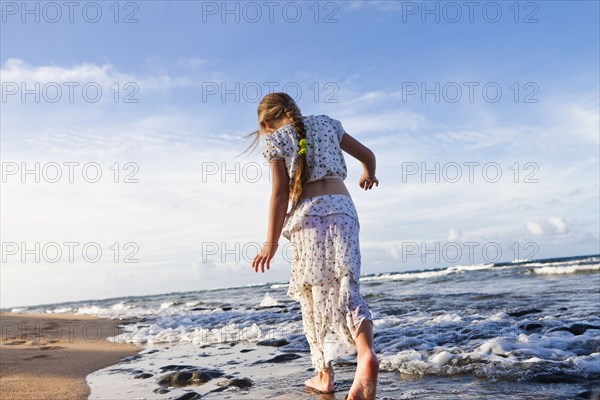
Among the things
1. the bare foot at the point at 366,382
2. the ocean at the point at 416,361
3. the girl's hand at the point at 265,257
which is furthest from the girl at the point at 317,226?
the ocean at the point at 416,361

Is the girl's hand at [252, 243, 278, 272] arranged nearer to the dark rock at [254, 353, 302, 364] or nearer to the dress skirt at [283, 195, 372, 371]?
the dress skirt at [283, 195, 372, 371]

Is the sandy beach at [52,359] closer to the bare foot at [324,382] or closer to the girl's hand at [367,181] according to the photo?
the bare foot at [324,382]

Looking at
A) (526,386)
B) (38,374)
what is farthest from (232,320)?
(526,386)

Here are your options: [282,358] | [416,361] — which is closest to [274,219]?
[416,361]

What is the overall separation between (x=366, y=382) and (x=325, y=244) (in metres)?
0.89

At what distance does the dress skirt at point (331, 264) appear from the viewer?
3.31 metres

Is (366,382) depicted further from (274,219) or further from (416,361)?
(416,361)

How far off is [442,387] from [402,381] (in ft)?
1.17

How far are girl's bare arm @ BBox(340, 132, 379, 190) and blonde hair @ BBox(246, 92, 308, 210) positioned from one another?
38 cm

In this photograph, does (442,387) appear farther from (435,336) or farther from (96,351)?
(96,351)

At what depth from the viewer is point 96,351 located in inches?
274

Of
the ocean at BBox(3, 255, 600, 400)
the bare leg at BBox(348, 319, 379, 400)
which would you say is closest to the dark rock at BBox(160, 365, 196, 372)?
the ocean at BBox(3, 255, 600, 400)

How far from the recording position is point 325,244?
3406mm

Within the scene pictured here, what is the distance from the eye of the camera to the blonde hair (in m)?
3.45
